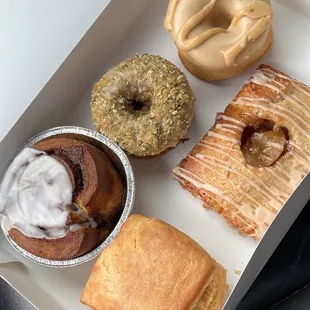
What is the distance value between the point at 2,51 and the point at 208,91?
2.04 ft

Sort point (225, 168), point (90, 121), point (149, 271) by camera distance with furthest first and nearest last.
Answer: point (90, 121) < point (225, 168) < point (149, 271)

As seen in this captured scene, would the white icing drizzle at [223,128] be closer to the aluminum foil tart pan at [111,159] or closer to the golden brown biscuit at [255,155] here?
the golden brown biscuit at [255,155]

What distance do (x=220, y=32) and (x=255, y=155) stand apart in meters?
0.33

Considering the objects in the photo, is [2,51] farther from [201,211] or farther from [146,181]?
[201,211]

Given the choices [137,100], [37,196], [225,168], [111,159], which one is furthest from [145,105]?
[37,196]

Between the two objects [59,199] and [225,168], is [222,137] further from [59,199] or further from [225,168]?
[59,199]

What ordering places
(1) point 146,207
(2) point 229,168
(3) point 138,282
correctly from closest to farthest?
(3) point 138,282, (2) point 229,168, (1) point 146,207

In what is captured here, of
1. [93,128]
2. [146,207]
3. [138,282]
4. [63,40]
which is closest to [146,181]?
[146,207]

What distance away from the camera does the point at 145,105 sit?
1.65 meters

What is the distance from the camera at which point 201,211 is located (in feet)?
5.46

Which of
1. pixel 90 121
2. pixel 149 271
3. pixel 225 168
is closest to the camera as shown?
pixel 149 271

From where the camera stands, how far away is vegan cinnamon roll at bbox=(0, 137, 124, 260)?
1.51 m

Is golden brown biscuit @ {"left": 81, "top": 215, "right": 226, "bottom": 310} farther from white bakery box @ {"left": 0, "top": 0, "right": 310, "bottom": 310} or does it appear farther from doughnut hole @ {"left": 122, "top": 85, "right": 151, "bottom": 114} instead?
doughnut hole @ {"left": 122, "top": 85, "right": 151, "bottom": 114}

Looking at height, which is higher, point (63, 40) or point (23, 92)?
point (63, 40)
